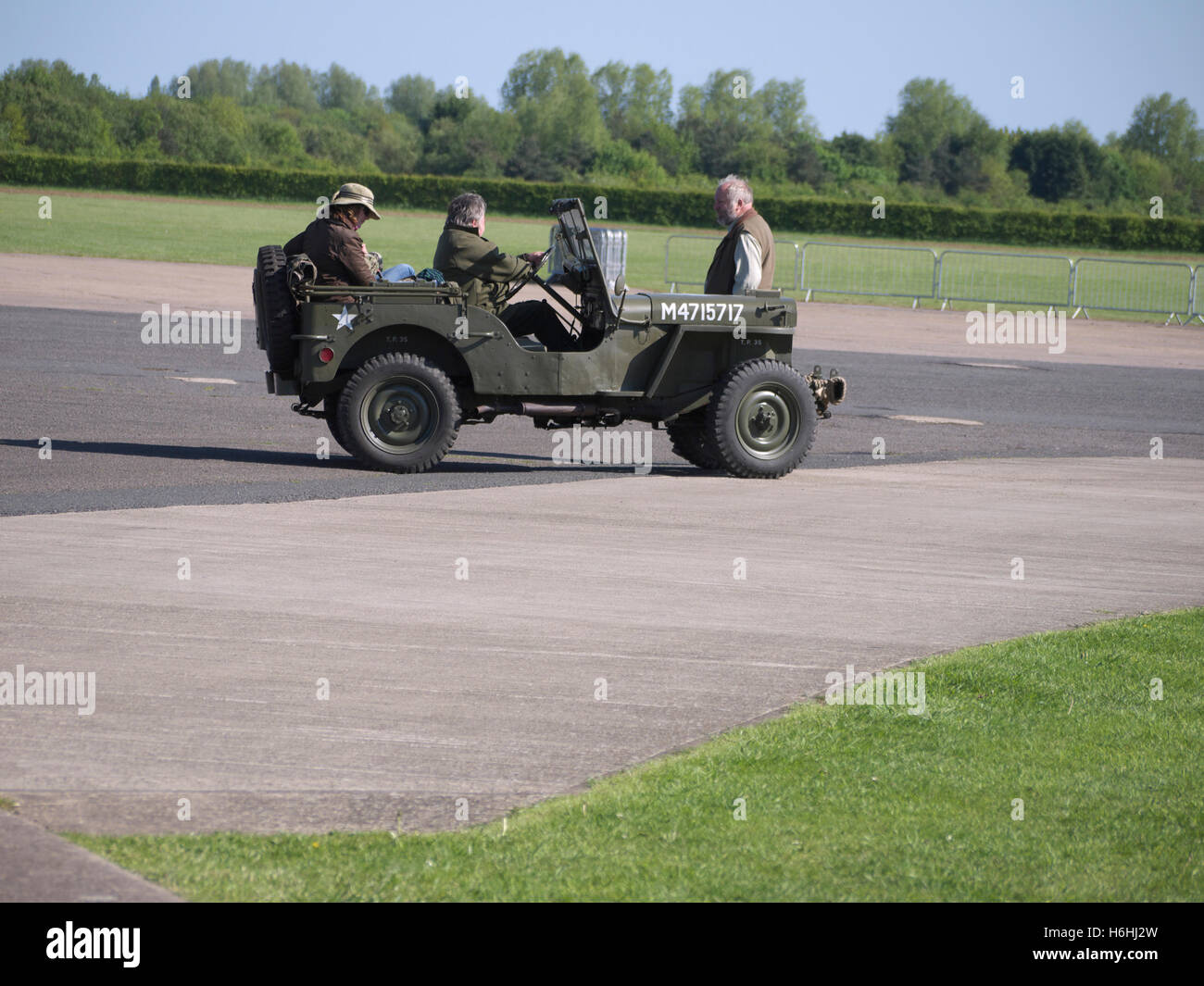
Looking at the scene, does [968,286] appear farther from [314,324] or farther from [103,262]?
[314,324]

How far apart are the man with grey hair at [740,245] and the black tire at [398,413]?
220 centimetres

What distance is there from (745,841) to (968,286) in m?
35.0

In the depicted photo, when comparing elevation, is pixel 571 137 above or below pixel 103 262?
above

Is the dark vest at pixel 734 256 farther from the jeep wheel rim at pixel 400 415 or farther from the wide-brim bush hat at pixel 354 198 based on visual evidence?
the wide-brim bush hat at pixel 354 198

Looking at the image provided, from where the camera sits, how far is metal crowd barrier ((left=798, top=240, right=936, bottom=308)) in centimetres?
3519

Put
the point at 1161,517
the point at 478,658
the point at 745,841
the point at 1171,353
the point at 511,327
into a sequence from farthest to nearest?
the point at 1171,353, the point at 511,327, the point at 1161,517, the point at 478,658, the point at 745,841

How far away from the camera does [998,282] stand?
126ft

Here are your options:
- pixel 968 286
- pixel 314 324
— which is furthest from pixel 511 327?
pixel 968 286

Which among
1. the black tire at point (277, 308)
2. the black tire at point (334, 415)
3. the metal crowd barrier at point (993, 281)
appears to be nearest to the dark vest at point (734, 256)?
the black tire at point (334, 415)

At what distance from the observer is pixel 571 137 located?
10919cm

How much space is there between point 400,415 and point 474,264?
3.83 ft

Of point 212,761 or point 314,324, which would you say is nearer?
point 212,761

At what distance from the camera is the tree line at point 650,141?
83.4m

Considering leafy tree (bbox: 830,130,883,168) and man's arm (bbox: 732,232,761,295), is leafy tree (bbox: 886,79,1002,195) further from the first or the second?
man's arm (bbox: 732,232,761,295)
